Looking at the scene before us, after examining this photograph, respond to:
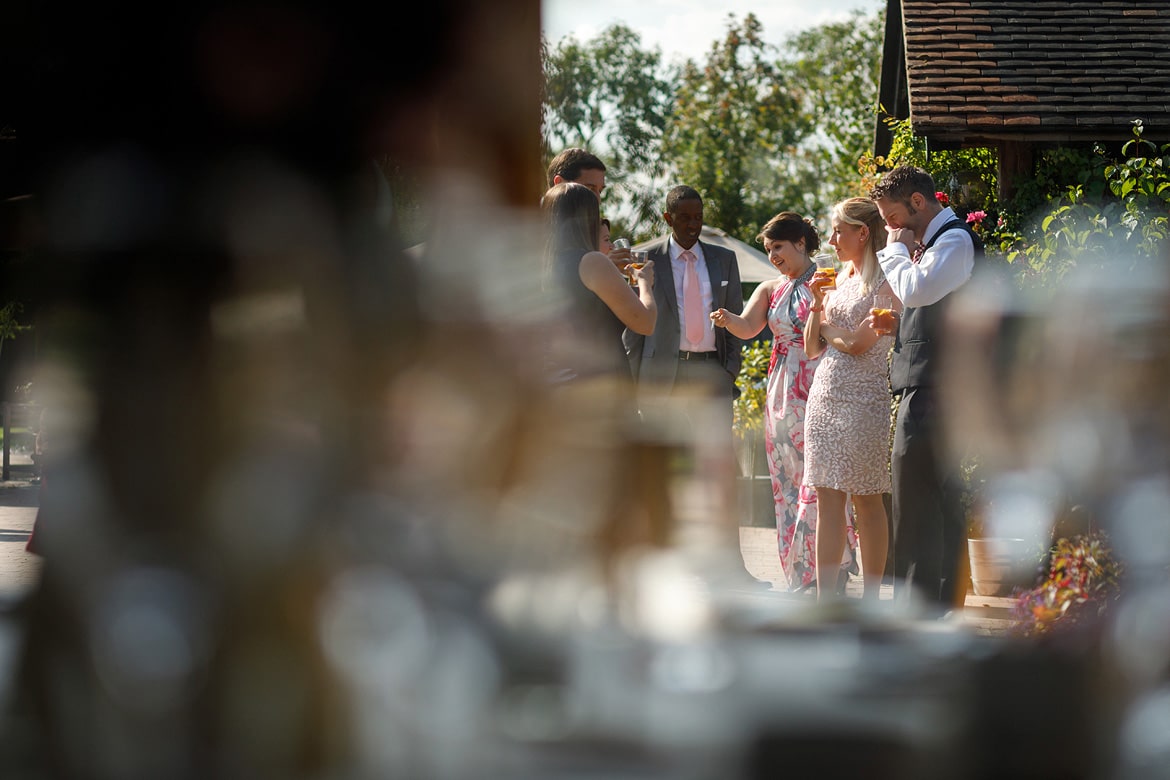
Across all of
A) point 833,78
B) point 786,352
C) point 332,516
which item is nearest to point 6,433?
point 786,352

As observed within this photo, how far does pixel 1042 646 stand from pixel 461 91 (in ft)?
5.09

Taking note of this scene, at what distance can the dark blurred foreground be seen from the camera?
2268 millimetres

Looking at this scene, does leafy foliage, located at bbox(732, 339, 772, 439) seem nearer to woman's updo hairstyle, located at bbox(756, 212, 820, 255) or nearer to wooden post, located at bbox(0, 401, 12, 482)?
woman's updo hairstyle, located at bbox(756, 212, 820, 255)

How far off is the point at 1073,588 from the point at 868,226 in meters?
2.26

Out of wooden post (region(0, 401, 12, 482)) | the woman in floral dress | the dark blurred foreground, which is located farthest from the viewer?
wooden post (region(0, 401, 12, 482))

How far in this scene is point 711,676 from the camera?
2459 mm

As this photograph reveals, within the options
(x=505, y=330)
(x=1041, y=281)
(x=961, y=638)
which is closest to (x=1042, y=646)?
(x=961, y=638)

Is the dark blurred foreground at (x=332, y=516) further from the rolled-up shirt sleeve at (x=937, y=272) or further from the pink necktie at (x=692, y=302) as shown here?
the pink necktie at (x=692, y=302)

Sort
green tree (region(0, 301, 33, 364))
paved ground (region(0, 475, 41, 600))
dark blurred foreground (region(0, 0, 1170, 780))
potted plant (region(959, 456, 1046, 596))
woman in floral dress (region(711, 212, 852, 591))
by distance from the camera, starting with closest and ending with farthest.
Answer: dark blurred foreground (region(0, 0, 1170, 780)) → paved ground (region(0, 475, 41, 600)) → green tree (region(0, 301, 33, 364)) → potted plant (region(959, 456, 1046, 596)) → woman in floral dress (region(711, 212, 852, 591))

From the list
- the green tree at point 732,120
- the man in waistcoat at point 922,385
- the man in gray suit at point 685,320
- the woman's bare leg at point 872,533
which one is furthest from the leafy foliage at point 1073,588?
the green tree at point 732,120

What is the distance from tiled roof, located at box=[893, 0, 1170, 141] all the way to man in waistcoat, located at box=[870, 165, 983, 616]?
15.9ft

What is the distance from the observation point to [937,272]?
13.8 ft

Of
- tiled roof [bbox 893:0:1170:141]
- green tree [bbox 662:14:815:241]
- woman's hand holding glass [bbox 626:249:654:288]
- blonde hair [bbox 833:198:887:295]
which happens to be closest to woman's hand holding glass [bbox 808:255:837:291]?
blonde hair [bbox 833:198:887:295]

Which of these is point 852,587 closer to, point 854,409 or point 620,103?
point 854,409
